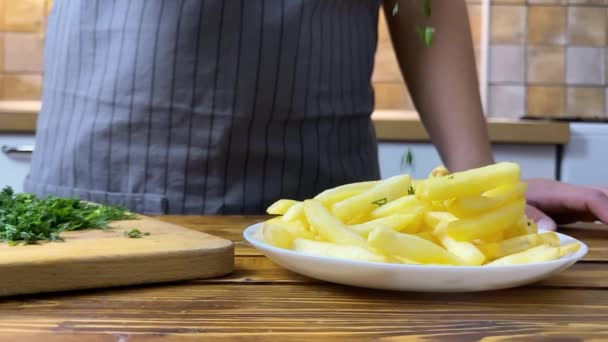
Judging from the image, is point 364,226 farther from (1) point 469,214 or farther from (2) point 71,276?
(2) point 71,276

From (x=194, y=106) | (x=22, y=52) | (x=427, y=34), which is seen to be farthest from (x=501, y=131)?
(x=22, y=52)

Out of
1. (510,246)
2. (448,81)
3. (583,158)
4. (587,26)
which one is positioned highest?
(587,26)

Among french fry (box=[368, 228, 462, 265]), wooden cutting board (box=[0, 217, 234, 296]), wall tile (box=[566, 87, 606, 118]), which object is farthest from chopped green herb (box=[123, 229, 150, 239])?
wall tile (box=[566, 87, 606, 118])

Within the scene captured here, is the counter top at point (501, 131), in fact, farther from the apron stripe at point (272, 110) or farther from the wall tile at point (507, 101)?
the apron stripe at point (272, 110)

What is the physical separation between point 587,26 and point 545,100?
0.90 ft

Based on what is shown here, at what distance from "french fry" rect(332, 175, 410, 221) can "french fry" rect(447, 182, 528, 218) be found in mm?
47

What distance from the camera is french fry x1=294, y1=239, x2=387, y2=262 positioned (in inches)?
19.9

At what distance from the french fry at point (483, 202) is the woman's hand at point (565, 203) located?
1.08ft

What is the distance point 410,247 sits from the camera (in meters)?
0.50

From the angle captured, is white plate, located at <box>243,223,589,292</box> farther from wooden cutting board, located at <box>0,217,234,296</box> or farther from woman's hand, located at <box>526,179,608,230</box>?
woman's hand, located at <box>526,179,608,230</box>

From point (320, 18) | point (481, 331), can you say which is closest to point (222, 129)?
point (320, 18)

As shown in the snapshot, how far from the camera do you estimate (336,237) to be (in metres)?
0.53

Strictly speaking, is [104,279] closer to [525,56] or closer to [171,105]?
[171,105]

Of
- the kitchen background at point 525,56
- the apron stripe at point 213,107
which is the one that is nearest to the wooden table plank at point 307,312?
the apron stripe at point 213,107
